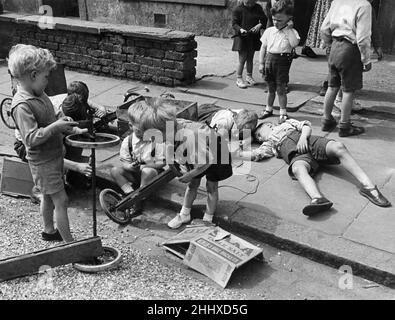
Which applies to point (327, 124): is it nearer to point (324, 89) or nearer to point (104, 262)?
point (324, 89)

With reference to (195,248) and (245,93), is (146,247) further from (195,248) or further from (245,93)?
(245,93)

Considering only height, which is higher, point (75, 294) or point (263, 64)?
point (263, 64)

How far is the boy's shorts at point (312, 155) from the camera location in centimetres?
446

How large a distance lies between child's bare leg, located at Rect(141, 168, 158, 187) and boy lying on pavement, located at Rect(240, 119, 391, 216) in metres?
1.11

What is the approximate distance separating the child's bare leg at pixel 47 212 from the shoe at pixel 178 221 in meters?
0.95

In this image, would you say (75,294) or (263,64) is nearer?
(75,294)

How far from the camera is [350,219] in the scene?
3.94 metres

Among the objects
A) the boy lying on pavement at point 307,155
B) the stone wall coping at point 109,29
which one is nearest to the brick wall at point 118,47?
the stone wall coping at point 109,29

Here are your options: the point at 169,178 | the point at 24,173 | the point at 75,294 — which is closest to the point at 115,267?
the point at 75,294

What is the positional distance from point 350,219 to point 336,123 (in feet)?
6.43

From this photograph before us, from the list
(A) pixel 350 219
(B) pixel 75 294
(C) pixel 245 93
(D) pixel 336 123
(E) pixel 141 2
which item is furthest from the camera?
(E) pixel 141 2

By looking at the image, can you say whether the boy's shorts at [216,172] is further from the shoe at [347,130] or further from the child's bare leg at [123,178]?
the shoe at [347,130]

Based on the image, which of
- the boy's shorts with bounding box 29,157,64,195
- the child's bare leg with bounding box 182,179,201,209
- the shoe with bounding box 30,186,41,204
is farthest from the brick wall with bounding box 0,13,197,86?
the boy's shorts with bounding box 29,157,64,195

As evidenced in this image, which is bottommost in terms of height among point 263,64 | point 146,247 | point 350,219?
point 146,247
